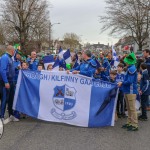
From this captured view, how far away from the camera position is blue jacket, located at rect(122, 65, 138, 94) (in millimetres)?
7223

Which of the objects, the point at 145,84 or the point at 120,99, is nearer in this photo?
the point at 145,84

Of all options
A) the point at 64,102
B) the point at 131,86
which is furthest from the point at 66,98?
the point at 131,86

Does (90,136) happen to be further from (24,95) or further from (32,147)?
(24,95)

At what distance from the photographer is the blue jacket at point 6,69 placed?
7.56 meters

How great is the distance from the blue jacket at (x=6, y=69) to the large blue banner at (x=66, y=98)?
1.18 ft

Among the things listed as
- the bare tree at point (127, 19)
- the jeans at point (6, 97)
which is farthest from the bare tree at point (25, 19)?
the jeans at point (6, 97)

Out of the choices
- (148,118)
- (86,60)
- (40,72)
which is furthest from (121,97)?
(40,72)

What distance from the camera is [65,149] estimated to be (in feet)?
19.3

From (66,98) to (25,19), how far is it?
43504 millimetres

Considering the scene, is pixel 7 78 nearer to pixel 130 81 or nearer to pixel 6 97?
pixel 6 97

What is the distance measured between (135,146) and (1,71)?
3515 mm

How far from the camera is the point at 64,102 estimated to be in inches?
307

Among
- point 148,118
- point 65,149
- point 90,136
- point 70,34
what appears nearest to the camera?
point 65,149

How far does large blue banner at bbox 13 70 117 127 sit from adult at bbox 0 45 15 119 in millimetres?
203
